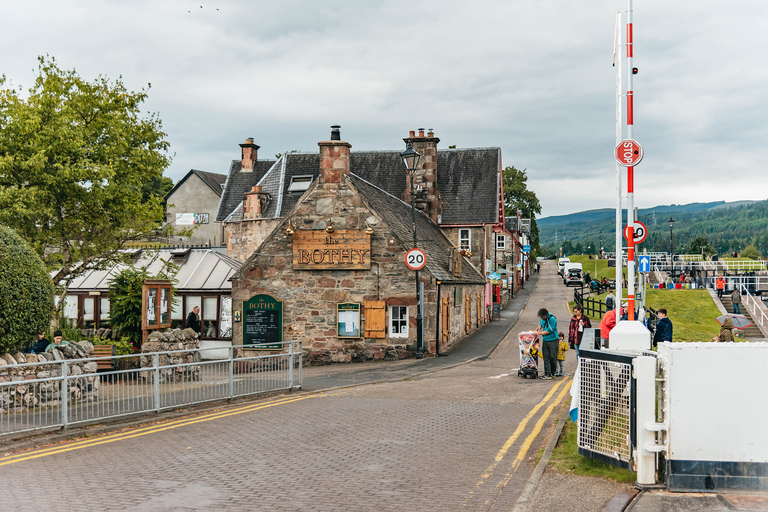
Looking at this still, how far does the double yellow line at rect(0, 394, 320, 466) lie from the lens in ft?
32.4

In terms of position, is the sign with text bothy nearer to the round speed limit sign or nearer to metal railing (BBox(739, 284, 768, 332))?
the round speed limit sign

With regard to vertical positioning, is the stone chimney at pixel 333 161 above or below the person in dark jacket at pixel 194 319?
above

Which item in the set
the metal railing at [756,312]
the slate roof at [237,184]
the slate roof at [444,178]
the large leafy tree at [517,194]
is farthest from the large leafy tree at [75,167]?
the large leafy tree at [517,194]

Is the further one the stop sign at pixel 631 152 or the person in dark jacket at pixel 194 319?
the person in dark jacket at pixel 194 319

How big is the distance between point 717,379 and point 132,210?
21.2 metres

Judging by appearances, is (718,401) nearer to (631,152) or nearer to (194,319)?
(631,152)

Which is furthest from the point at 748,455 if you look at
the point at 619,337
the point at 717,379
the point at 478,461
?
the point at 478,461

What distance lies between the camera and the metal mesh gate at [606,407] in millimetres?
7703

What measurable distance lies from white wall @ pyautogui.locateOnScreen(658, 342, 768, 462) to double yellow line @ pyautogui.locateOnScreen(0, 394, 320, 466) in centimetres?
813

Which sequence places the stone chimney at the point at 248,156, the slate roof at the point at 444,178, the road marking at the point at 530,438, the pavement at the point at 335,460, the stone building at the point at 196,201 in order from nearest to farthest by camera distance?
the pavement at the point at 335,460, the road marking at the point at 530,438, the slate roof at the point at 444,178, the stone chimney at the point at 248,156, the stone building at the point at 196,201

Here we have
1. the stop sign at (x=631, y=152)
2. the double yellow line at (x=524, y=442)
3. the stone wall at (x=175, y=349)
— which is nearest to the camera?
the double yellow line at (x=524, y=442)

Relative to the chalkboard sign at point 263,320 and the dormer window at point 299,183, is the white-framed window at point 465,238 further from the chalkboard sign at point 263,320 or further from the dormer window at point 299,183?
the chalkboard sign at point 263,320

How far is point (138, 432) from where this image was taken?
38.4 ft

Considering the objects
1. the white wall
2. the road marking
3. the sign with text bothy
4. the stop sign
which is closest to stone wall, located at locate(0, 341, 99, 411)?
the road marking
